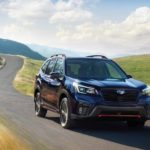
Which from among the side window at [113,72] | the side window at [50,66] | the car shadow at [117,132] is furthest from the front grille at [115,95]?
the side window at [50,66]

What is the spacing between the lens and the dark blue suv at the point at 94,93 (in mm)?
12273

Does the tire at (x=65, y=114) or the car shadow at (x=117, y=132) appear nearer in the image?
the car shadow at (x=117, y=132)

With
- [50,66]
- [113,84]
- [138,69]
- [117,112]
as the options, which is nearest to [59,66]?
[50,66]

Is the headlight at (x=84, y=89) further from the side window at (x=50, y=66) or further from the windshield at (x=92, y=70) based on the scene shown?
the side window at (x=50, y=66)

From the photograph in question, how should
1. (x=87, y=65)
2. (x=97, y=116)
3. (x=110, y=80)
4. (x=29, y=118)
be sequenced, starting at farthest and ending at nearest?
1. (x=29, y=118)
2. (x=87, y=65)
3. (x=110, y=80)
4. (x=97, y=116)

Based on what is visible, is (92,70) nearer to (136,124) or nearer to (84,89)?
(84,89)

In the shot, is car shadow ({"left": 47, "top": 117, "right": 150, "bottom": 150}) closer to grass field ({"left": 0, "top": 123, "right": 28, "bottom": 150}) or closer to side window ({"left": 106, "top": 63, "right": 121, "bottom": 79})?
side window ({"left": 106, "top": 63, "right": 121, "bottom": 79})

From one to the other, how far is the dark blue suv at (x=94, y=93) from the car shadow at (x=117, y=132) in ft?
1.00

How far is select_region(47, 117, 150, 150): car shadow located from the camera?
10.7 meters

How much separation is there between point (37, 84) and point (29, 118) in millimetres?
1172

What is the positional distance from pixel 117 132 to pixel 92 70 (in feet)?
7.09

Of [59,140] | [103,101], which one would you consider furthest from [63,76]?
[59,140]

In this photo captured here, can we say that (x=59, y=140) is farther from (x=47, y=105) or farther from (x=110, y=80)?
(x=47, y=105)

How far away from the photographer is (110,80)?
43.0 ft
